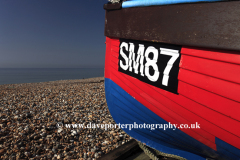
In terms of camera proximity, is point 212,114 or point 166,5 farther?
point 166,5

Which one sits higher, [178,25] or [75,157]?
[178,25]

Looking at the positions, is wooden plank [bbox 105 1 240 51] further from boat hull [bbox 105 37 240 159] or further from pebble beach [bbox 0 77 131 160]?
pebble beach [bbox 0 77 131 160]

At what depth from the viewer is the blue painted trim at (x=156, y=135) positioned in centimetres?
206

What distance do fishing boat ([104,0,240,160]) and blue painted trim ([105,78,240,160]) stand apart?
0.01 m

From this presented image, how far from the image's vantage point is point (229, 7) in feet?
4.82

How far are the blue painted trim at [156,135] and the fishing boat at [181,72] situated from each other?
1 cm

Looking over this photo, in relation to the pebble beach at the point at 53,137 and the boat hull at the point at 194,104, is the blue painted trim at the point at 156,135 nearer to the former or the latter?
the boat hull at the point at 194,104

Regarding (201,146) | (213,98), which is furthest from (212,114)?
(201,146)

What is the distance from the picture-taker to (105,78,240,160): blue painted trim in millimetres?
2059

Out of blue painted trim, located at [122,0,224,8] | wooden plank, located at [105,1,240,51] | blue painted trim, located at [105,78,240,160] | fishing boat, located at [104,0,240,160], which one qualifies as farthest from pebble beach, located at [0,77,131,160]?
blue painted trim, located at [122,0,224,8]

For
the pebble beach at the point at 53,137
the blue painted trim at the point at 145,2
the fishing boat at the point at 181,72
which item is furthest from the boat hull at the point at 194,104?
the pebble beach at the point at 53,137

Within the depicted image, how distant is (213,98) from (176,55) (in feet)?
2.24

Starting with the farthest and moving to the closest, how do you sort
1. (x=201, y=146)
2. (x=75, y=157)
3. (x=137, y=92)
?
1. (x=75, y=157)
2. (x=137, y=92)
3. (x=201, y=146)

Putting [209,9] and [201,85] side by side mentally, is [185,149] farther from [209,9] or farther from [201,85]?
[209,9]
